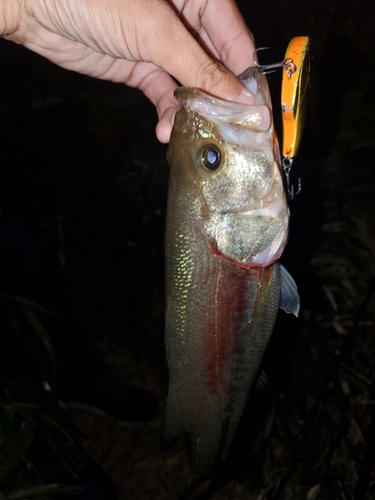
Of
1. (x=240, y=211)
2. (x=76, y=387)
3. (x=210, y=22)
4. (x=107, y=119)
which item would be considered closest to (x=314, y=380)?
(x=76, y=387)

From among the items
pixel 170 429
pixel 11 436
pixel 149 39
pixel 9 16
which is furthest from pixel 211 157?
pixel 11 436

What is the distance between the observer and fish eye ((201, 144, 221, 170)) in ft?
4.48

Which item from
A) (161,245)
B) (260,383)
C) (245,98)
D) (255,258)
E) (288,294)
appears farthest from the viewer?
(161,245)

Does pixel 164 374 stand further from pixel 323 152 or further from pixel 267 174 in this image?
pixel 267 174

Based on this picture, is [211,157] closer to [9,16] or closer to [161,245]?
[9,16]

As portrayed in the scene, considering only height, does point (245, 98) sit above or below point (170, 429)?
above

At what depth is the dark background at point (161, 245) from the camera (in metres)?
3.08

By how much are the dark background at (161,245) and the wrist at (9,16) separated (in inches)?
53.6

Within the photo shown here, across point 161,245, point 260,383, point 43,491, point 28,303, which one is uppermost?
point 260,383

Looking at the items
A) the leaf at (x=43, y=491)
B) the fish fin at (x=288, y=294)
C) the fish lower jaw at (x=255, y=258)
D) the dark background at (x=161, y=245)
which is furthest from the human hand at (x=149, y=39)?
the leaf at (x=43, y=491)

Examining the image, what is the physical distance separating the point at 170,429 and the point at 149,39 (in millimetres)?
1598

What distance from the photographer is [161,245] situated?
13.2 ft

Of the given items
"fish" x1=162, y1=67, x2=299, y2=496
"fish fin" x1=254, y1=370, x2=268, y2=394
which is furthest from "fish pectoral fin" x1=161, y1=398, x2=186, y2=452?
"fish fin" x1=254, y1=370, x2=268, y2=394

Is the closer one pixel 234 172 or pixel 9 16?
pixel 234 172
